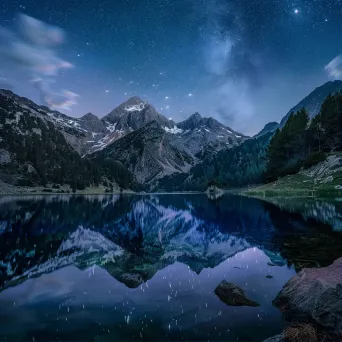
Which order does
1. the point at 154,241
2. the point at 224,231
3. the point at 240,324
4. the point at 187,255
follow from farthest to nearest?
the point at 224,231 → the point at 154,241 → the point at 187,255 → the point at 240,324

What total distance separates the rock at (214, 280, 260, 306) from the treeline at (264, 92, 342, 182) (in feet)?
304

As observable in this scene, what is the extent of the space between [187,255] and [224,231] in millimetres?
12009

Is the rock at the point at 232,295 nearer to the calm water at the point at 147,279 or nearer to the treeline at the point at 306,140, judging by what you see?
the calm water at the point at 147,279

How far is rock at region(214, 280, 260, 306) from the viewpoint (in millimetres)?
13117

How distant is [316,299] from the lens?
10.8m

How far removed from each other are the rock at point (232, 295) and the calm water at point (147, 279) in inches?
22.2

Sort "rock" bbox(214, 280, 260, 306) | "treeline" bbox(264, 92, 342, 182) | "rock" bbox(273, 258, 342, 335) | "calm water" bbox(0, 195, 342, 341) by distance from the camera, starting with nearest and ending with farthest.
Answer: "rock" bbox(273, 258, 342, 335)
"calm water" bbox(0, 195, 342, 341)
"rock" bbox(214, 280, 260, 306)
"treeline" bbox(264, 92, 342, 182)

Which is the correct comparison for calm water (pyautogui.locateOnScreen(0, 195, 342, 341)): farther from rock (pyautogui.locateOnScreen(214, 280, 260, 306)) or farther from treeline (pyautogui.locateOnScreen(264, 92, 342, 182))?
treeline (pyautogui.locateOnScreen(264, 92, 342, 182))

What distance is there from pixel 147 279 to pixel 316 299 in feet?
33.3

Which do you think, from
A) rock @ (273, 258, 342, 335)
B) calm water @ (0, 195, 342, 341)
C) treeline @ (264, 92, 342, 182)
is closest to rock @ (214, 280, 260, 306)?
calm water @ (0, 195, 342, 341)

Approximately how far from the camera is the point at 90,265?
21219 mm

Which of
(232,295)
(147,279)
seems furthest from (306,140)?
(232,295)

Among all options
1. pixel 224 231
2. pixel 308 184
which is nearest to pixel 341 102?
pixel 308 184

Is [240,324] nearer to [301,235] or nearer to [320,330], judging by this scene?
[320,330]
